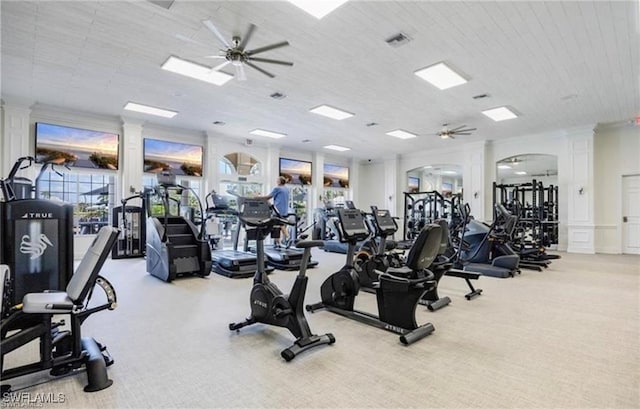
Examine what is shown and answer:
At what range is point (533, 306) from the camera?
4016mm

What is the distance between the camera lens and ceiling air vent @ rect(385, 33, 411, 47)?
14.3 ft

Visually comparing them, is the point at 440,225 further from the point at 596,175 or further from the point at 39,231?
the point at 596,175

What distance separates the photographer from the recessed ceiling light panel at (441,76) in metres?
5.37

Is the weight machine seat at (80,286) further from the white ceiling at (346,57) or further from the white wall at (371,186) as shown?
the white wall at (371,186)

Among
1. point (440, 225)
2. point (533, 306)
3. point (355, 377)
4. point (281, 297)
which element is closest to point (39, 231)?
point (281, 297)

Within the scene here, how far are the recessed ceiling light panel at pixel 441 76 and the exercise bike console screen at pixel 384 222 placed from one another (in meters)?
2.63

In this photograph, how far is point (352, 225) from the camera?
3.76 m

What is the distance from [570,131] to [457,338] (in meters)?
9.23

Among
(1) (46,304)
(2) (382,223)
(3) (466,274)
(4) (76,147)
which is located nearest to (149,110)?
(4) (76,147)

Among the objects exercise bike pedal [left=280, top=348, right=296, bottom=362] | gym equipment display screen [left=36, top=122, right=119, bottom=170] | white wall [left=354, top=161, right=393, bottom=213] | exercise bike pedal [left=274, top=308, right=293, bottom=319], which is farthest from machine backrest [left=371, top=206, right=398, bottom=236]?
white wall [left=354, top=161, right=393, bottom=213]

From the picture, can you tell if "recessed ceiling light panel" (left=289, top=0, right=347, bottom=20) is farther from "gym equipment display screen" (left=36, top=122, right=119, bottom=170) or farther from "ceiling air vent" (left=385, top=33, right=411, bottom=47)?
"gym equipment display screen" (left=36, top=122, right=119, bottom=170)

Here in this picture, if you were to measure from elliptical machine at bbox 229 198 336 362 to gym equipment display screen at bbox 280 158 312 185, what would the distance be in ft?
28.1

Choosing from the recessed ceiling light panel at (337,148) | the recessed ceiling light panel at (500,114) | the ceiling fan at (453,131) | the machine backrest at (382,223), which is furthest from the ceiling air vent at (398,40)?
the recessed ceiling light panel at (337,148)

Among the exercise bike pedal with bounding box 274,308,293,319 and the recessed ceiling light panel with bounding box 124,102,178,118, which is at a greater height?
the recessed ceiling light panel with bounding box 124,102,178,118
